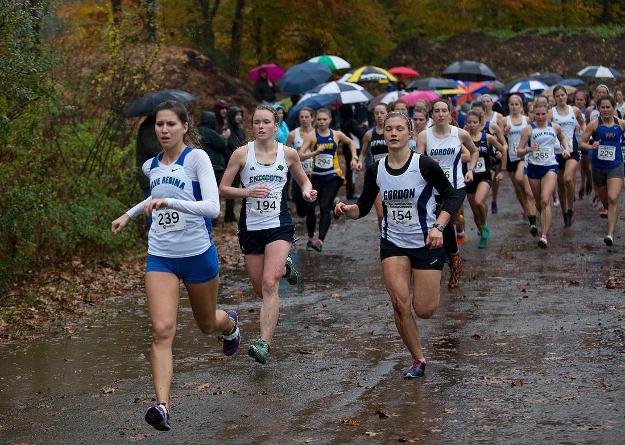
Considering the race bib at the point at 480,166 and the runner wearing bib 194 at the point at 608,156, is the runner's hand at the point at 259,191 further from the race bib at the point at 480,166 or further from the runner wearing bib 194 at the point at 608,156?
the runner wearing bib 194 at the point at 608,156

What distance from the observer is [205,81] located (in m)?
35.5

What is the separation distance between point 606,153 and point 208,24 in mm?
25167

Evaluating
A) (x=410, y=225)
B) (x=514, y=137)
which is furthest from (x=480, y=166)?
(x=410, y=225)

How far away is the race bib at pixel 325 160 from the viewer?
15.9 metres

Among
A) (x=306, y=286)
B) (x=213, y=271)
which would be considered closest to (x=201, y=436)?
(x=213, y=271)

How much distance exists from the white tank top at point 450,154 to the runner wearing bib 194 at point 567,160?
15.4 ft

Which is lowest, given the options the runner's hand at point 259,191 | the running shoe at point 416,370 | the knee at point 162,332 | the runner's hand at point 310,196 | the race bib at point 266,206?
the running shoe at point 416,370

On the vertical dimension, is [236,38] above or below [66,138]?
above

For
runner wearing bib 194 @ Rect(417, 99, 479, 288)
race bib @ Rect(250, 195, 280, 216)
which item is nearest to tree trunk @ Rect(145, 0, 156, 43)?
runner wearing bib 194 @ Rect(417, 99, 479, 288)

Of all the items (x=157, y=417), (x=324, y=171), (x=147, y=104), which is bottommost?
(x=157, y=417)

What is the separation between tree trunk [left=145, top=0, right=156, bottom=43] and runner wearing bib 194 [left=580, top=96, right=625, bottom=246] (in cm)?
679

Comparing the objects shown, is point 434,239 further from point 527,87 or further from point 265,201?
point 527,87

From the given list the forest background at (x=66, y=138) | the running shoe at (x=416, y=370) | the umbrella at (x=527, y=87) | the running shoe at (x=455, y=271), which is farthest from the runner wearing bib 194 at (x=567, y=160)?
the umbrella at (x=527, y=87)

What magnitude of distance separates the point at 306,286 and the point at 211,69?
937 inches
